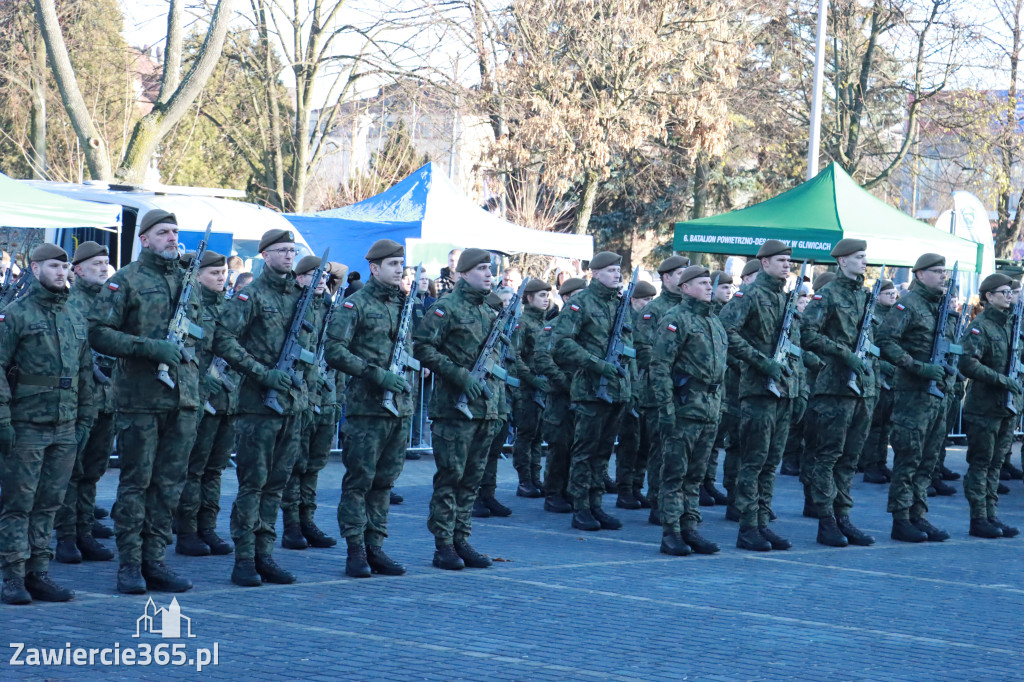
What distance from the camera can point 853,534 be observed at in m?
10.2

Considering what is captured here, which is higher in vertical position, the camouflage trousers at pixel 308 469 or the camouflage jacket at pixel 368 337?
the camouflage jacket at pixel 368 337

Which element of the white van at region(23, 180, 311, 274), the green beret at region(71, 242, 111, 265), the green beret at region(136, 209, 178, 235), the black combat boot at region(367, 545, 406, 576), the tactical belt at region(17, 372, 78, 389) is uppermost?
the white van at region(23, 180, 311, 274)

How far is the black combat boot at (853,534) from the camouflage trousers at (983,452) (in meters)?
1.18

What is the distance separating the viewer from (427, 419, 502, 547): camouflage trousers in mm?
8609

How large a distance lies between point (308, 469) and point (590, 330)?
2.66 m

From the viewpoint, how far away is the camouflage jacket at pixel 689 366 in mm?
9531

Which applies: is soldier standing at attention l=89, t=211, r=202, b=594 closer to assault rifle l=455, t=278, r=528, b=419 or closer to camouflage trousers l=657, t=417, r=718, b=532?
assault rifle l=455, t=278, r=528, b=419

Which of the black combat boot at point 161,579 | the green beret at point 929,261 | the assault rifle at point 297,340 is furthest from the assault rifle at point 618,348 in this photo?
the black combat boot at point 161,579

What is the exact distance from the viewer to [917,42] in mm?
30594

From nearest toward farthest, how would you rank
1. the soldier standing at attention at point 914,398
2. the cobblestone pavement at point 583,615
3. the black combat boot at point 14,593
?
1. the cobblestone pavement at point 583,615
2. the black combat boot at point 14,593
3. the soldier standing at attention at point 914,398

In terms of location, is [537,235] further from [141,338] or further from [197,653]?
[197,653]

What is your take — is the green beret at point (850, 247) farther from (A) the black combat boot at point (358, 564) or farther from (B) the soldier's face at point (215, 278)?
(B) the soldier's face at point (215, 278)

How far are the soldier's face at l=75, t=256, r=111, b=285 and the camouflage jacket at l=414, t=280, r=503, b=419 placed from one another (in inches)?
82.6

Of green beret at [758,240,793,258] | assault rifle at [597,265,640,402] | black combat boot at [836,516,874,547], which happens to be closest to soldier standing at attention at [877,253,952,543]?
black combat boot at [836,516,874,547]
